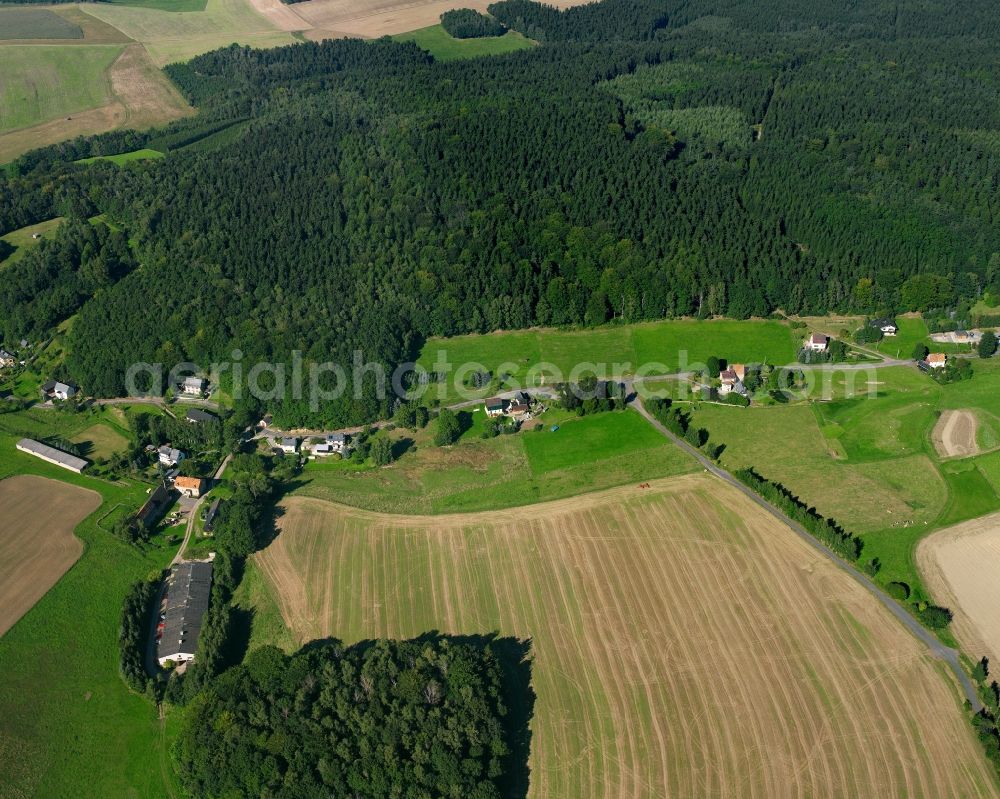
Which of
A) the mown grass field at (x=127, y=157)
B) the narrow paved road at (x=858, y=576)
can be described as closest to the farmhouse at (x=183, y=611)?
the narrow paved road at (x=858, y=576)

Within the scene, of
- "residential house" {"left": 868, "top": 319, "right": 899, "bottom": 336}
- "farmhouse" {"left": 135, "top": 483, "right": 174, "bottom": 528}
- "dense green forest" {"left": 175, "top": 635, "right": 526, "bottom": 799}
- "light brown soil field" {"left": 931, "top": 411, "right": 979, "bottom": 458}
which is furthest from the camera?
"residential house" {"left": 868, "top": 319, "right": 899, "bottom": 336}

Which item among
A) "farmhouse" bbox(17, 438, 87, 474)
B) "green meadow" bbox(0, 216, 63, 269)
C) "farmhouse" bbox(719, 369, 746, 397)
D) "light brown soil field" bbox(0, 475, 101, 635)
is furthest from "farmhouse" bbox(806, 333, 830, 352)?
"green meadow" bbox(0, 216, 63, 269)

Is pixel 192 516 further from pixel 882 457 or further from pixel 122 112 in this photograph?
pixel 122 112

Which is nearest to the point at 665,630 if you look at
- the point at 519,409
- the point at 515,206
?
the point at 519,409

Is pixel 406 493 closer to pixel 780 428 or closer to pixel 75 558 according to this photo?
pixel 75 558

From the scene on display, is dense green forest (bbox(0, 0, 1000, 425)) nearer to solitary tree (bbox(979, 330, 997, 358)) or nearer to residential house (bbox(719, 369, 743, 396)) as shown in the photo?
solitary tree (bbox(979, 330, 997, 358))

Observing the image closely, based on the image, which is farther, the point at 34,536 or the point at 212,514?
the point at 212,514
